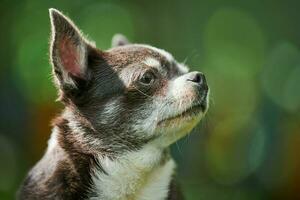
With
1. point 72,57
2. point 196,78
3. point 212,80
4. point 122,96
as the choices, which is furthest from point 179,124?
point 212,80

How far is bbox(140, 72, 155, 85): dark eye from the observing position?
6.28 m

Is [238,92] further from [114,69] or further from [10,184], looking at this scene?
[114,69]

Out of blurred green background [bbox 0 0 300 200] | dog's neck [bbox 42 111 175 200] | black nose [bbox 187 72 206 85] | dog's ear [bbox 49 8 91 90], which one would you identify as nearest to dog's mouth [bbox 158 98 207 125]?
black nose [bbox 187 72 206 85]

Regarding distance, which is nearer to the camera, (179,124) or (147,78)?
(179,124)

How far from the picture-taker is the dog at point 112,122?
6164 mm

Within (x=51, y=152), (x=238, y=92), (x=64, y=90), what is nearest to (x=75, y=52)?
(x=64, y=90)

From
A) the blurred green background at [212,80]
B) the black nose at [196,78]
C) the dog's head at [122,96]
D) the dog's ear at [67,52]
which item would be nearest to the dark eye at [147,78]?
the dog's head at [122,96]

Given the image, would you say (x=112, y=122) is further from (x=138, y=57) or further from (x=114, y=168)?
(x=138, y=57)

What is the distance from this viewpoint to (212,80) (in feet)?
41.8

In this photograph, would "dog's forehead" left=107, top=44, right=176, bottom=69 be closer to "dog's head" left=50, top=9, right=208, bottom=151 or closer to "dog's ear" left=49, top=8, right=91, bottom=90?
"dog's head" left=50, top=9, right=208, bottom=151

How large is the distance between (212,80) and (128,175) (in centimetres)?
660

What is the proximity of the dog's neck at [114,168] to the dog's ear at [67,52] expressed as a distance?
1.12 feet

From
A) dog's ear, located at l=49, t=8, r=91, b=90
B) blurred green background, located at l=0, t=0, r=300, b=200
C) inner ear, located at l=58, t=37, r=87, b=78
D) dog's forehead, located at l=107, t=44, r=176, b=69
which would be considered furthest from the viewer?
blurred green background, located at l=0, t=0, r=300, b=200

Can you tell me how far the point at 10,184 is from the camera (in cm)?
1180
